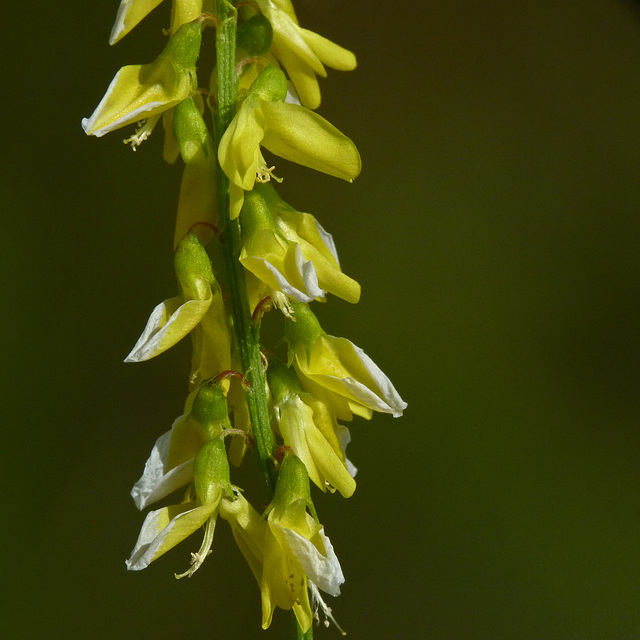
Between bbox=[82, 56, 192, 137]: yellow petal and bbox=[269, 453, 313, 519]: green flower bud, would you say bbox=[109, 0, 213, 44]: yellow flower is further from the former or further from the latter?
bbox=[269, 453, 313, 519]: green flower bud

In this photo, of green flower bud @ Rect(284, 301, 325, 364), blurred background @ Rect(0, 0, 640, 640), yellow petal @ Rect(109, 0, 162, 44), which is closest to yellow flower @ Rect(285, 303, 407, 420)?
green flower bud @ Rect(284, 301, 325, 364)

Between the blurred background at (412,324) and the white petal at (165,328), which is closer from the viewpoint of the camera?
the white petal at (165,328)

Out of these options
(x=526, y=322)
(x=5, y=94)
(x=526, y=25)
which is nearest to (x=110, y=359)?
(x=5, y=94)

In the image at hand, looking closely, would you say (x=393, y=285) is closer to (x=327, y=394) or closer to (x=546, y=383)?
(x=546, y=383)

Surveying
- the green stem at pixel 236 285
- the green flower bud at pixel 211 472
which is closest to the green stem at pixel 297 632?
the green stem at pixel 236 285

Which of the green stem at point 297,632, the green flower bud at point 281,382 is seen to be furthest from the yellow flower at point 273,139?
the green stem at point 297,632

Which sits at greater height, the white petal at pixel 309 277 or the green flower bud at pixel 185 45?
the green flower bud at pixel 185 45

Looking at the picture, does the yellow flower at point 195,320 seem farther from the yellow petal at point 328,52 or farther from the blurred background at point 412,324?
the blurred background at point 412,324
